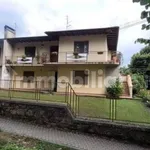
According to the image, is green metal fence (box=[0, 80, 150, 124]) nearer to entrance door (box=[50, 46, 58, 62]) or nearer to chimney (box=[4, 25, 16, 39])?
entrance door (box=[50, 46, 58, 62])

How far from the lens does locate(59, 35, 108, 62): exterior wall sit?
18484 millimetres

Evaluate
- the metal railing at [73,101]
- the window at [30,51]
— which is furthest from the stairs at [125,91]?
the window at [30,51]

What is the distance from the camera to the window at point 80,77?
1884cm

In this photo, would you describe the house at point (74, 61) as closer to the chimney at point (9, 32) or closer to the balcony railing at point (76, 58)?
the balcony railing at point (76, 58)

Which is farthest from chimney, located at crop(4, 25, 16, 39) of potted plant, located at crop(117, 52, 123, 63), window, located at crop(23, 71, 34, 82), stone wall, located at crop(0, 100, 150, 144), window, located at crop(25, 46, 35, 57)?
stone wall, located at crop(0, 100, 150, 144)

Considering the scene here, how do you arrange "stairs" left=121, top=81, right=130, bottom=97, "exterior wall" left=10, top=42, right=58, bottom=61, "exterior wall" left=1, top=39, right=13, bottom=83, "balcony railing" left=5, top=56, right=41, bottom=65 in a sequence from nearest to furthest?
"stairs" left=121, top=81, right=130, bottom=97 < "balcony railing" left=5, top=56, right=41, bottom=65 < "exterior wall" left=10, top=42, right=58, bottom=61 < "exterior wall" left=1, top=39, right=13, bottom=83

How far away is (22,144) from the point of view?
6.85 meters

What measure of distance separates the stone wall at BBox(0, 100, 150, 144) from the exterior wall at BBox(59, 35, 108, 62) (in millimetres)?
9655

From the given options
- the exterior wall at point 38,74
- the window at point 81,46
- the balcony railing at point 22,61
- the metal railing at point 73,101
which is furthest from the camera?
the balcony railing at point 22,61

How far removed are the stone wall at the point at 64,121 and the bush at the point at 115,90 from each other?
9437mm

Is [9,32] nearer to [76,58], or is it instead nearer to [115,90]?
[76,58]

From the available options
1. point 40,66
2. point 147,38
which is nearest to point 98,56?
point 40,66

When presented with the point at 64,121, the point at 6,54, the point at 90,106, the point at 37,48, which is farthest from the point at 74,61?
the point at 64,121

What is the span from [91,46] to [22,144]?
13378 millimetres
